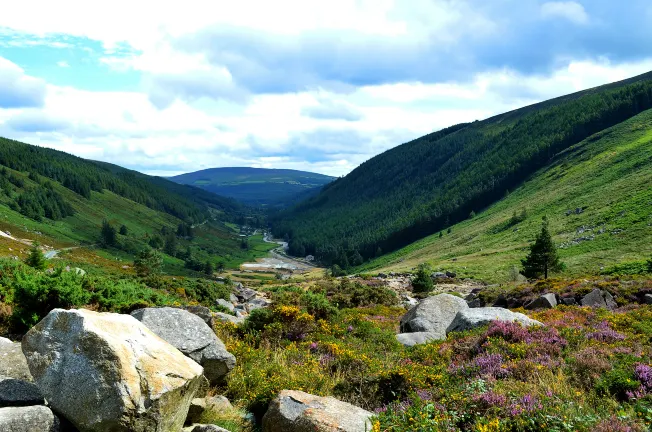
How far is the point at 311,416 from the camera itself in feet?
23.3

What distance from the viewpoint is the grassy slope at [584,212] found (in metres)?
68.8

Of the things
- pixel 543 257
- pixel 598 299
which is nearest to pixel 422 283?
pixel 543 257

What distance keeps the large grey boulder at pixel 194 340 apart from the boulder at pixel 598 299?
2613 centimetres

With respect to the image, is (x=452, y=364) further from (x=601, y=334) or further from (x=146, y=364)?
(x=146, y=364)

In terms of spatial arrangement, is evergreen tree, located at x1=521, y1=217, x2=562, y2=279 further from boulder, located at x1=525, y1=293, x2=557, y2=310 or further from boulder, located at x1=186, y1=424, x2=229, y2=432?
boulder, located at x1=186, y1=424, x2=229, y2=432

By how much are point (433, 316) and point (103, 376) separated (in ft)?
62.0

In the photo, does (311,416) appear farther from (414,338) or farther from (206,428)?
(414,338)

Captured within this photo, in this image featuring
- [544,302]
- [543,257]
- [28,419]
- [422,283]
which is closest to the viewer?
[28,419]

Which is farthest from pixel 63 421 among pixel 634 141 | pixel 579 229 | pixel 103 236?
pixel 103 236

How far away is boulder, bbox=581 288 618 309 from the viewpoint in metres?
26.3

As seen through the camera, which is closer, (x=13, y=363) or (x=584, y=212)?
(x=13, y=363)

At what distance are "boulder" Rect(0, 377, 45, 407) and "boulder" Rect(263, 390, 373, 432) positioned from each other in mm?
4049

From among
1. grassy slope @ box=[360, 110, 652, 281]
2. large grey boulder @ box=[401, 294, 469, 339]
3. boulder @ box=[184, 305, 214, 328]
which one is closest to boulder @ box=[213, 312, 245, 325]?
boulder @ box=[184, 305, 214, 328]

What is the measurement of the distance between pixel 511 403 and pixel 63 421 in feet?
25.9
